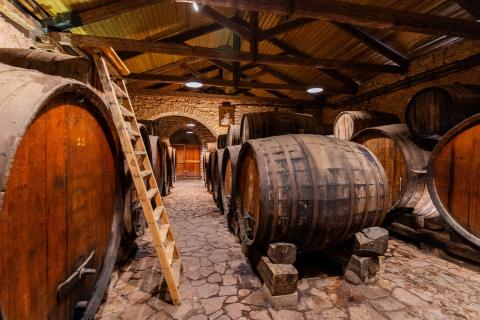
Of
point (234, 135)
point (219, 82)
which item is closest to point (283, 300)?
point (234, 135)

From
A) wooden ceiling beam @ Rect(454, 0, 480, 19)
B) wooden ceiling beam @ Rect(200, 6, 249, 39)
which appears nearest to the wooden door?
wooden ceiling beam @ Rect(200, 6, 249, 39)

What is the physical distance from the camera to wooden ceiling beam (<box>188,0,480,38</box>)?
10.2 feet

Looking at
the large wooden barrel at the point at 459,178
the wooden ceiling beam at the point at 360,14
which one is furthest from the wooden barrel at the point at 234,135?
the large wooden barrel at the point at 459,178

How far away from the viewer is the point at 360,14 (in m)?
3.31

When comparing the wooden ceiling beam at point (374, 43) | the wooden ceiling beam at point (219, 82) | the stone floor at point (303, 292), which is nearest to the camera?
the stone floor at point (303, 292)

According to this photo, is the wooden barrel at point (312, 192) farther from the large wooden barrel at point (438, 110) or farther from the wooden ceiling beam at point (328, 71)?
the wooden ceiling beam at point (328, 71)

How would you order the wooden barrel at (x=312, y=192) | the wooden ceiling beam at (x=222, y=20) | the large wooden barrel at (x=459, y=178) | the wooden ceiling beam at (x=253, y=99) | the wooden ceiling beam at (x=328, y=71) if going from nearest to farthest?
the wooden barrel at (x=312, y=192)
the large wooden barrel at (x=459, y=178)
the wooden ceiling beam at (x=222, y=20)
the wooden ceiling beam at (x=328, y=71)
the wooden ceiling beam at (x=253, y=99)

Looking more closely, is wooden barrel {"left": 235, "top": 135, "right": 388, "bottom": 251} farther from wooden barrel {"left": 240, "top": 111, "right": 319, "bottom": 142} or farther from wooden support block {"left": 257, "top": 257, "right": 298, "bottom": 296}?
wooden barrel {"left": 240, "top": 111, "right": 319, "bottom": 142}

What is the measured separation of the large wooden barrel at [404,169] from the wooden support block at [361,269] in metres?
1.59

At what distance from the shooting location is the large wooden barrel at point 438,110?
289cm

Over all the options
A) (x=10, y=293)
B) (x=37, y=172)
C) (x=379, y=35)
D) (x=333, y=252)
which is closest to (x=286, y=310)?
(x=333, y=252)

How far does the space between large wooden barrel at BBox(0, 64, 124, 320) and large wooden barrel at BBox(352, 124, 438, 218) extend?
3.87m

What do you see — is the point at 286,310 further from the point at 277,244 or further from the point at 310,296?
the point at 277,244

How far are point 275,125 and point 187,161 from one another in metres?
10.6
